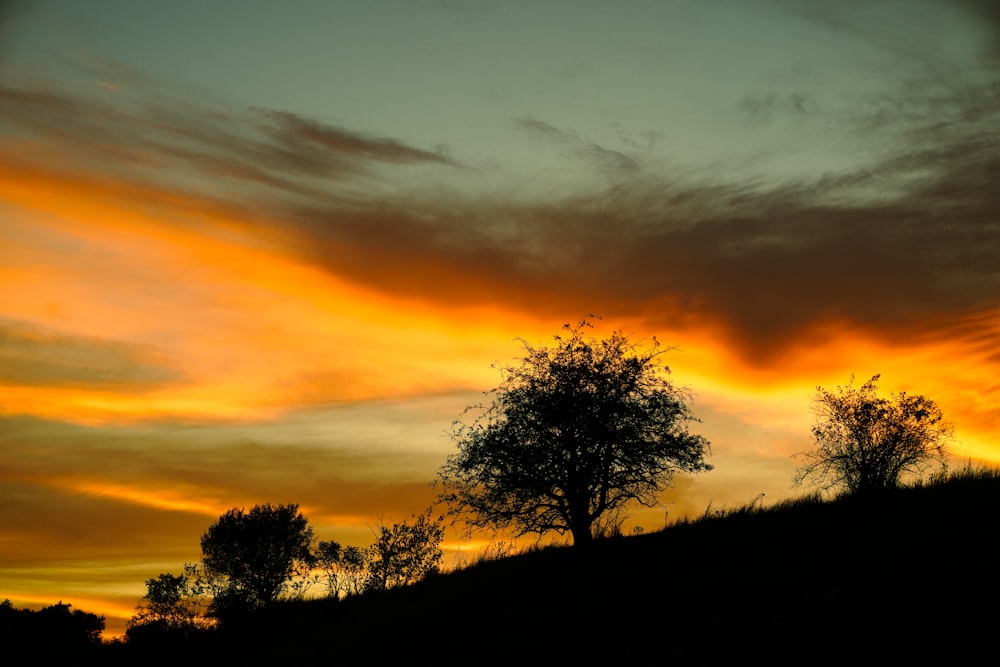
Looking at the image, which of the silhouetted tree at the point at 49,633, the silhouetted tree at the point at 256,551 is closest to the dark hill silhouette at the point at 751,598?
the silhouetted tree at the point at 49,633

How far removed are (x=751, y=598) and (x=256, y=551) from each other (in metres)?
60.6

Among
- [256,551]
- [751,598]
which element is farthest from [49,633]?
[751,598]

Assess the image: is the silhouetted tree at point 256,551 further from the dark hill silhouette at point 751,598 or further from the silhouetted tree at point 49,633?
the dark hill silhouette at point 751,598

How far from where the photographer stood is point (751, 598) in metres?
18.7

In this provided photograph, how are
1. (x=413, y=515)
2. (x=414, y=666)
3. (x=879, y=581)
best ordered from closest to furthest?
(x=879, y=581) → (x=414, y=666) → (x=413, y=515)

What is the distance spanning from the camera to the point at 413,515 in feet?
228

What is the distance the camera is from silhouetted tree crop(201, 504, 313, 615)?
6962cm

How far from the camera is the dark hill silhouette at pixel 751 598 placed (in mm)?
15008

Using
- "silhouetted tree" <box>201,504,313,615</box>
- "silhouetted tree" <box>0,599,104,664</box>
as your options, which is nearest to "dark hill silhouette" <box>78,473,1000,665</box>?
"silhouetted tree" <box>0,599,104,664</box>

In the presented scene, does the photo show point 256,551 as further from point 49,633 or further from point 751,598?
point 751,598

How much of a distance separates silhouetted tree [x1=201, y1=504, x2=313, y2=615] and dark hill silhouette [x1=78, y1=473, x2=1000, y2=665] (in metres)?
38.1

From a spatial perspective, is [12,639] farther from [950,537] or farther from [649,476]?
[950,537]

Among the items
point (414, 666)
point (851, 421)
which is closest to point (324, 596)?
point (414, 666)

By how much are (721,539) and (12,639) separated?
140ft
